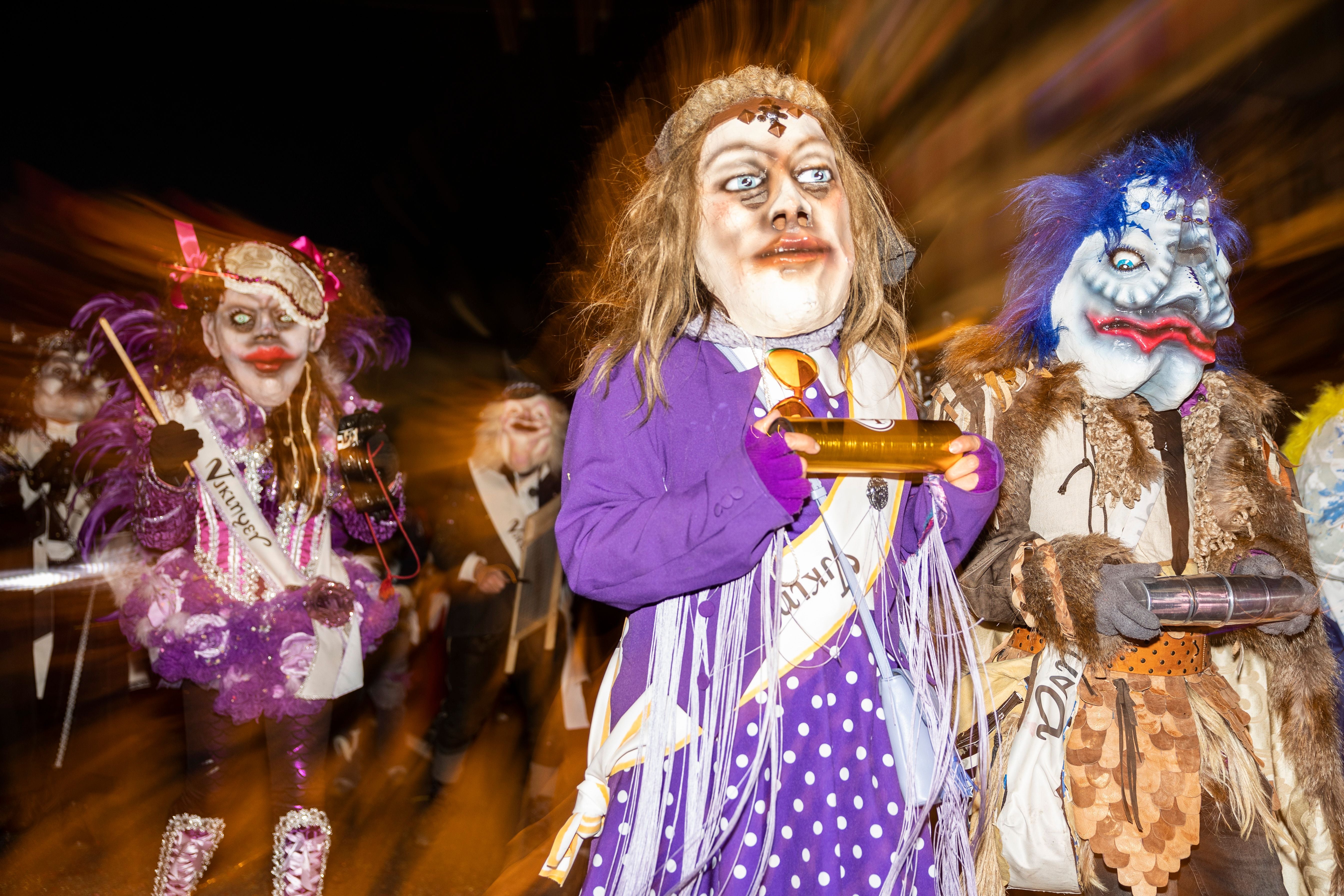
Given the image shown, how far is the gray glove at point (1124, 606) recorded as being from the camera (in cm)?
191

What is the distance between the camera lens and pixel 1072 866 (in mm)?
2029

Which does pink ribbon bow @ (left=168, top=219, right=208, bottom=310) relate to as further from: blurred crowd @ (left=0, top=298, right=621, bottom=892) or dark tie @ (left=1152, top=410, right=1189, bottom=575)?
dark tie @ (left=1152, top=410, right=1189, bottom=575)

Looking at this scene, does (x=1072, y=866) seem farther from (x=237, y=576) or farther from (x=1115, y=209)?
(x=237, y=576)

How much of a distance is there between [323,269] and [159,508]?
1.01 metres

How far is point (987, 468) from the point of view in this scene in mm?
1648

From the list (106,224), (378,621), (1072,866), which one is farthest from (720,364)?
(106,224)

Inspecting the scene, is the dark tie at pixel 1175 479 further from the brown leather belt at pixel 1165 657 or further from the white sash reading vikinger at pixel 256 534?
the white sash reading vikinger at pixel 256 534

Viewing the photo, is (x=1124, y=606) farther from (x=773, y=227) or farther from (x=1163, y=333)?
(x=773, y=227)

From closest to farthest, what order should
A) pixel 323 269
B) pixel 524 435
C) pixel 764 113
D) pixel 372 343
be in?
pixel 764 113
pixel 323 269
pixel 372 343
pixel 524 435

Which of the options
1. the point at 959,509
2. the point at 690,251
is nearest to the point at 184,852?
the point at 690,251

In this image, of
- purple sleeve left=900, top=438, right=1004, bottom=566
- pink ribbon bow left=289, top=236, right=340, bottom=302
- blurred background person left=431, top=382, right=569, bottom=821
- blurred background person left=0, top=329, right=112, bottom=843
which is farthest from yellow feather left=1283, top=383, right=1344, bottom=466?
blurred background person left=0, top=329, right=112, bottom=843

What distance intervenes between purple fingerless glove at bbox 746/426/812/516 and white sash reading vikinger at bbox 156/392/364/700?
84.1 inches

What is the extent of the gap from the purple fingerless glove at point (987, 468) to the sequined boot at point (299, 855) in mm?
2318

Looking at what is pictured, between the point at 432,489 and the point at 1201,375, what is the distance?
373 cm
